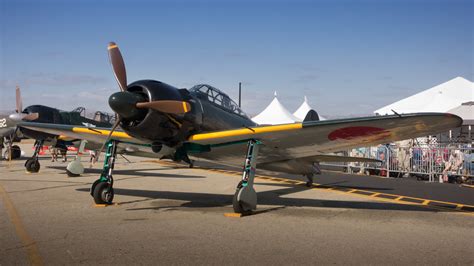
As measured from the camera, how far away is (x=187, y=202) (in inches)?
344

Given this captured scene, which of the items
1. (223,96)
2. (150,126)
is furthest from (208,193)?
(150,126)

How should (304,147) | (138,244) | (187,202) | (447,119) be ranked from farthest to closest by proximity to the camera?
(187,202), (304,147), (447,119), (138,244)

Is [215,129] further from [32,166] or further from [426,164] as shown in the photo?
[426,164]

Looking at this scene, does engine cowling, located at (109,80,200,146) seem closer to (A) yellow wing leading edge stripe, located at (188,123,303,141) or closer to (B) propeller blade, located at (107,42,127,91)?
(B) propeller blade, located at (107,42,127,91)

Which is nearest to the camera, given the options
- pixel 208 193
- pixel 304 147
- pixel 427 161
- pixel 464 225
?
pixel 464 225

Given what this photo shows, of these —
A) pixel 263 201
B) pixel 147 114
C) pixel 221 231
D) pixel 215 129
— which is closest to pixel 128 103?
pixel 147 114

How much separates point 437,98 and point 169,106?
30.1m

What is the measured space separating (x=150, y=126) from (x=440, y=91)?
112ft

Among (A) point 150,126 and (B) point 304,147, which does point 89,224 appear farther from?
(B) point 304,147

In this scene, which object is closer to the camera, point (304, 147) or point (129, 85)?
point (129, 85)

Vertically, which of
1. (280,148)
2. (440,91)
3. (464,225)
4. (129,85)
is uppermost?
(440,91)

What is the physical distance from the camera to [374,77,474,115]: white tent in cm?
3011

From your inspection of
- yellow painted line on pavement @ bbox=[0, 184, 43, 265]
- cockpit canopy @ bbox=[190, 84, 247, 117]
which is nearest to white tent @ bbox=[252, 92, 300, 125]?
cockpit canopy @ bbox=[190, 84, 247, 117]

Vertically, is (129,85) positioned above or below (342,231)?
above
